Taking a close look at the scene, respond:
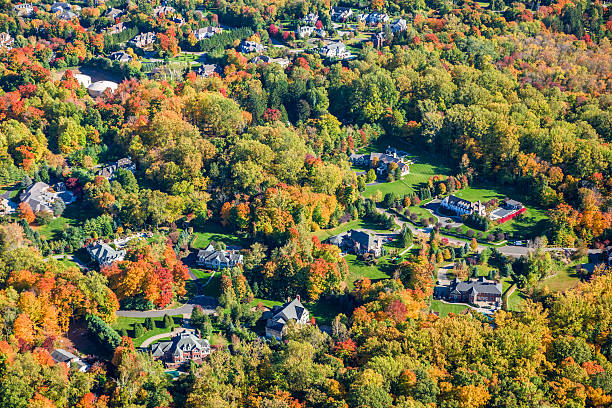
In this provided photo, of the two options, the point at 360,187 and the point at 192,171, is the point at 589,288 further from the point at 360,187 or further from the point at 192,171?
the point at 192,171

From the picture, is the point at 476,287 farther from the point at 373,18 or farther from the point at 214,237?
the point at 373,18

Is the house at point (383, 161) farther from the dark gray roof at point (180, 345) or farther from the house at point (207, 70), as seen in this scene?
the dark gray roof at point (180, 345)

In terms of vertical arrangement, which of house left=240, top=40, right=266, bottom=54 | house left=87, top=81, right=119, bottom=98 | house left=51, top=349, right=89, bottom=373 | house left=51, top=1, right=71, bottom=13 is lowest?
house left=51, top=349, right=89, bottom=373

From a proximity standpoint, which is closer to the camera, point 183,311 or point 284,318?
point 284,318

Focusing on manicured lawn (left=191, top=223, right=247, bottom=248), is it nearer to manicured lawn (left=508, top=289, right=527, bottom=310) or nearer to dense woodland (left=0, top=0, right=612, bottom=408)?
dense woodland (left=0, top=0, right=612, bottom=408)

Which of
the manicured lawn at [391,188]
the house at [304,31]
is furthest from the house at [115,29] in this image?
the manicured lawn at [391,188]

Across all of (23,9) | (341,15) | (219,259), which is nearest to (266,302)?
(219,259)

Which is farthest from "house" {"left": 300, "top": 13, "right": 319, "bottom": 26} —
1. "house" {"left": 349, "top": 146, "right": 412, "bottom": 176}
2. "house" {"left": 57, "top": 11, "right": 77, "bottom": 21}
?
"house" {"left": 349, "top": 146, "right": 412, "bottom": 176}
